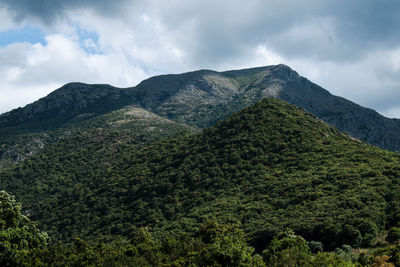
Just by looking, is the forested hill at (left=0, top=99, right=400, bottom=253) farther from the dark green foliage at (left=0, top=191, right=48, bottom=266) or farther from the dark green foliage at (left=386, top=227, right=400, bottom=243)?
the dark green foliage at (left=0, top=191, right=48, bottom=266)

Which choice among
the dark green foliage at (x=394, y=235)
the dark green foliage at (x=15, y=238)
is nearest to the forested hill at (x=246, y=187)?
the dark green foliage at (x=394, y=235)

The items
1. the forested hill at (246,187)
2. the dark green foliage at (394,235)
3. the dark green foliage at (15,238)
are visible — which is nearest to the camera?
the dark green foliage at (15,238)

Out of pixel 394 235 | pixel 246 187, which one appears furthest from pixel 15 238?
pixel 246 187

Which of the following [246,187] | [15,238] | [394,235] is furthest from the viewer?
[246,187]

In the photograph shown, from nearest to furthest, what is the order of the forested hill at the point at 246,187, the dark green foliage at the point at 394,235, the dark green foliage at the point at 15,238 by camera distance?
1. the dark green foliage at the point at 15,238
2. the dark green foliage at the point at 394,235
3. the forested hill at the point at 246,187

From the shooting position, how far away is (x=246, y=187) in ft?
314

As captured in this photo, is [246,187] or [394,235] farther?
[246,187]

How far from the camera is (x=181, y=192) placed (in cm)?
10350

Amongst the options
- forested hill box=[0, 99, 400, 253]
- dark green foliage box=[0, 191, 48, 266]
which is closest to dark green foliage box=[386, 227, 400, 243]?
forested hill box=[0, 99, 400, 253]

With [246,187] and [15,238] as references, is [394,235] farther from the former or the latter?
[15,238]

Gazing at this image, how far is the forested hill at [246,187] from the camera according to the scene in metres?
67.2

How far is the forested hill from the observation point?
6719 cm

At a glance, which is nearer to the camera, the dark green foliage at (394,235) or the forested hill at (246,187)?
the dark green foliage at (394,235)

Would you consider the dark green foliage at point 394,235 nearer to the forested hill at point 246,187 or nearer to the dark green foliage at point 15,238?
the forested hill at point 246,187
